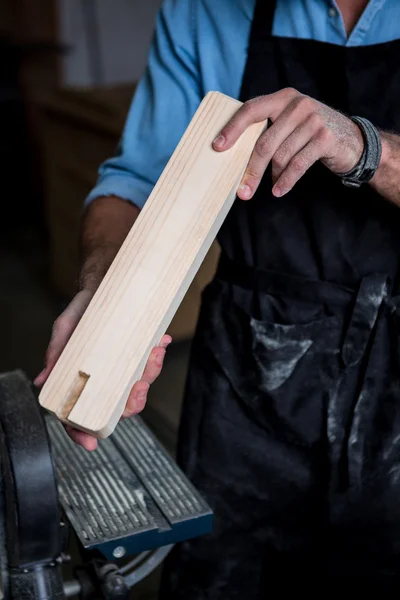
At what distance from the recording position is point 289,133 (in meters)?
0.77

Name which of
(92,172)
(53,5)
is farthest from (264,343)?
(53,5)

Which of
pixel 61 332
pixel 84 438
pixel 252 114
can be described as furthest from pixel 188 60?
pixel 84 438

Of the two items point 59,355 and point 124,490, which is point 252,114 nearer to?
point 59,355

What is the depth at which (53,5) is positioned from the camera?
3.70 metres

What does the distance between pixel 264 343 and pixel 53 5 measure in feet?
10.4

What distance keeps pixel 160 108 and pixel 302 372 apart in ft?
1.50

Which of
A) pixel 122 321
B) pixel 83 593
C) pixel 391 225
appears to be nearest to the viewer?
pixel 122 321

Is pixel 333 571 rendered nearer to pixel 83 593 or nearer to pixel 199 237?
pixel 83 593

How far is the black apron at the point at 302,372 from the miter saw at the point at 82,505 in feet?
0.52

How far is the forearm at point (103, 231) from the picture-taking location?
0.97 m

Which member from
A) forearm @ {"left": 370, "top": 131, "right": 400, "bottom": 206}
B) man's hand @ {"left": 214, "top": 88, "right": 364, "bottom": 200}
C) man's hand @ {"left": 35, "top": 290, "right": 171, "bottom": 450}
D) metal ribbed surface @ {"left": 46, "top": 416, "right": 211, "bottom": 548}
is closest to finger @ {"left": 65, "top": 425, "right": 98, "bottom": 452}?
man's hand @ {"left": 35, "top": 290, "right": 171, "bottom": 450}

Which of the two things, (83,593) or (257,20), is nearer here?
(83,593)

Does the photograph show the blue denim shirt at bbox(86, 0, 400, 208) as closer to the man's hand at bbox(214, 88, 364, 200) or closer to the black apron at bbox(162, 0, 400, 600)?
the black apron at bbox(162, 0, 400, 600)

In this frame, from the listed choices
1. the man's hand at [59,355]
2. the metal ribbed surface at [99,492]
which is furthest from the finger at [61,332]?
the metal ribbed surface at [99,492]
